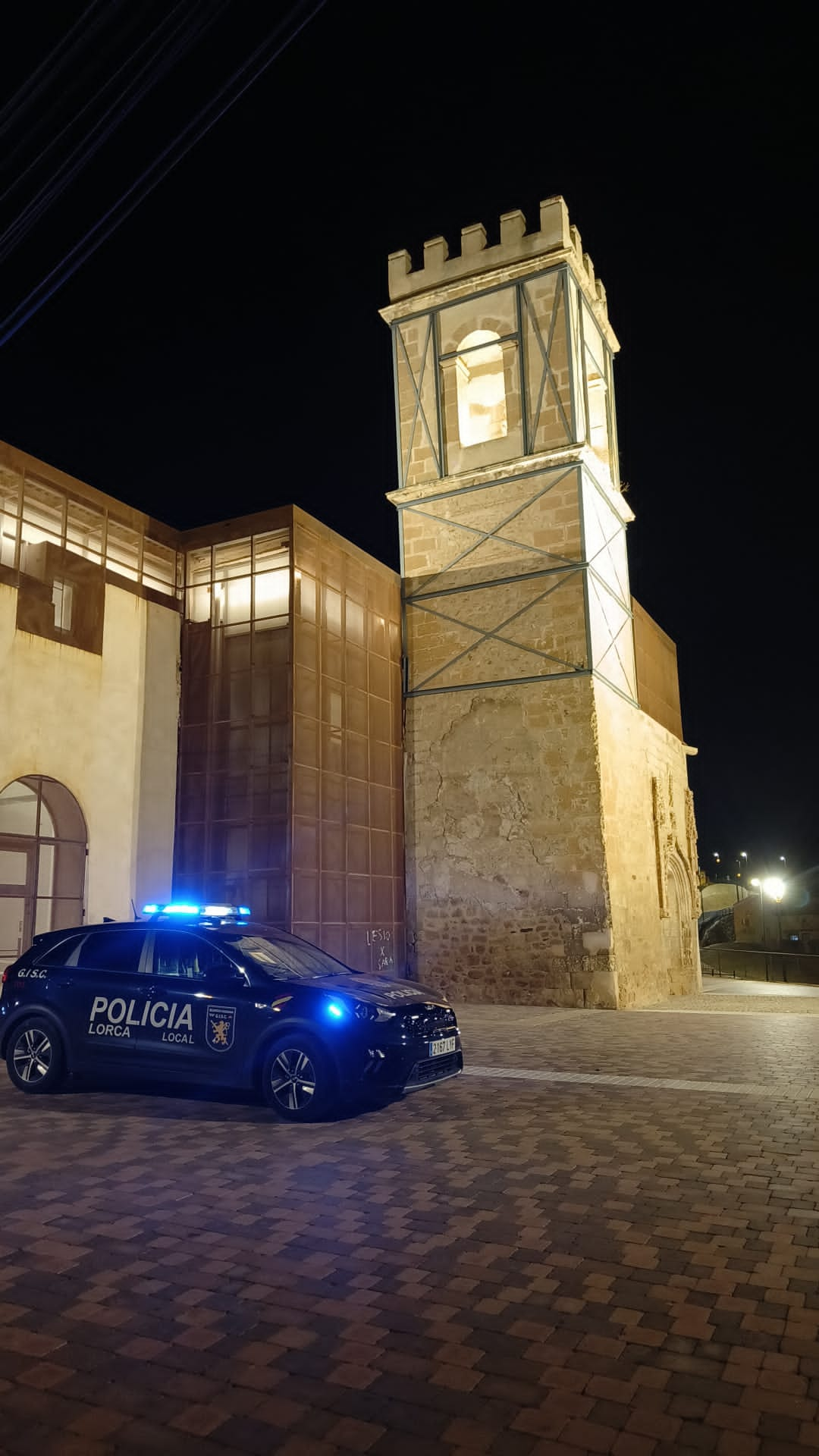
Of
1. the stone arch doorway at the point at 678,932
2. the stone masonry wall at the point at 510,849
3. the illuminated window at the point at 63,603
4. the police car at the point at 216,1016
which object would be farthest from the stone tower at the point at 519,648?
the police car at the point at 216,1016

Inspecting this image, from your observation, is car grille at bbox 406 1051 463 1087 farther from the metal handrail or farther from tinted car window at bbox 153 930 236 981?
the metal handrail

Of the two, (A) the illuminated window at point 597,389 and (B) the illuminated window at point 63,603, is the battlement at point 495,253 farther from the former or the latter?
(B) the illuminated window at point 63,603

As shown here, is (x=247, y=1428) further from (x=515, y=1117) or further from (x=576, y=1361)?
(x=515, y=1117)

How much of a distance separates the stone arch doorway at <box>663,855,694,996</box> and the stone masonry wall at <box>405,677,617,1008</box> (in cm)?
474

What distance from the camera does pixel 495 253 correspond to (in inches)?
802

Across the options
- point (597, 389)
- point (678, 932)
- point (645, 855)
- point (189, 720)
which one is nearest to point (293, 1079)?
point (189, 720)

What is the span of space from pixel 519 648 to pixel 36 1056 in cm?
1310

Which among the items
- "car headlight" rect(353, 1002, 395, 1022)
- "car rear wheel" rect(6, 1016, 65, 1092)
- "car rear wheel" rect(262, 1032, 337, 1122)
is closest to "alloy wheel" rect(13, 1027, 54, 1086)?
"car rear wheel" rect(6, 1016, 65, 1092)

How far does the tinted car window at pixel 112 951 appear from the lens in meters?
7.93

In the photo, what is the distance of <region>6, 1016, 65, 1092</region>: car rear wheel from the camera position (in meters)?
7.80

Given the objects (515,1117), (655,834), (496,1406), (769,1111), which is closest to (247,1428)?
(496,1406)

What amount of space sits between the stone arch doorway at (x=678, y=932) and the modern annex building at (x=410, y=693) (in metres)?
0.26

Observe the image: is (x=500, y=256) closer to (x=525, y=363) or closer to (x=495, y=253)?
(x=495, y=253)

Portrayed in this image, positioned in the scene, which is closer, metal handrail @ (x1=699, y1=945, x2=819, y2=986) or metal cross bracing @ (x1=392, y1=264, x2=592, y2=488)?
metal cross bracing @ (x1=392, y1=264, x2=592, y2=488)
